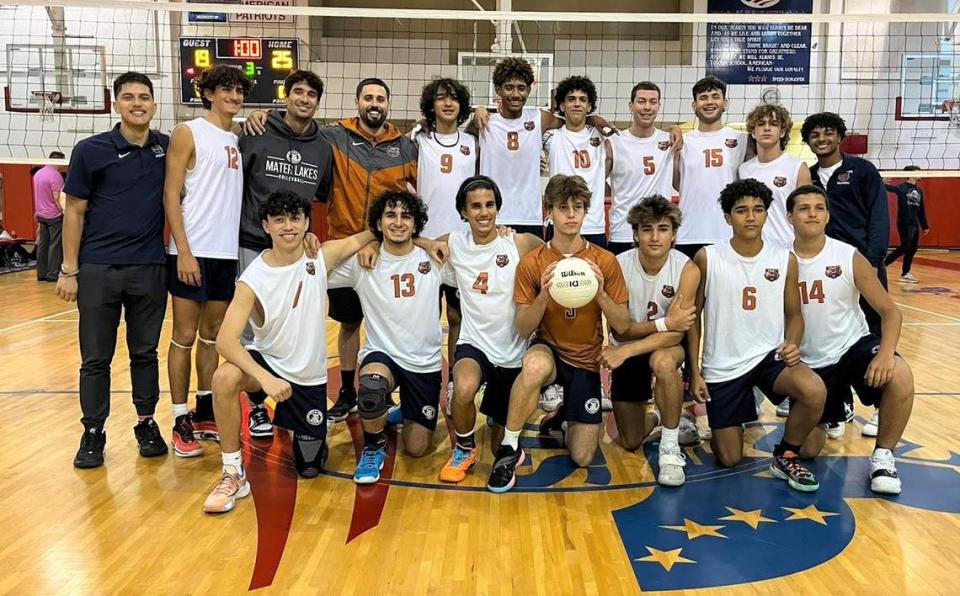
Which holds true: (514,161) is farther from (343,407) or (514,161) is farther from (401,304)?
(343,407)

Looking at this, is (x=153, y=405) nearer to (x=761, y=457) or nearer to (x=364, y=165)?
(x=364, y=165)

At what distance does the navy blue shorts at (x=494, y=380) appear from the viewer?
404 cm

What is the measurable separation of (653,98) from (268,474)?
10.8 feet

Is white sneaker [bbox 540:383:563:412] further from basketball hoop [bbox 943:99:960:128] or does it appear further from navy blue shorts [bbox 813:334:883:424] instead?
basketball hoop [bbox 943:99:960:128]

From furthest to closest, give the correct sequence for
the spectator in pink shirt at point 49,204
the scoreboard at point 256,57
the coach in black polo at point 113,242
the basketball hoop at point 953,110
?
1. the basketball hoop at point 953,110
2. the scoreboard at point 256,57
3. the spectator in pink shirt at point 49,204
4. the coach in black polo at point 113,242

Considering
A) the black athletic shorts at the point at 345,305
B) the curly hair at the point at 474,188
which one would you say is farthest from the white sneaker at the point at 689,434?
the black athletic shorts at the point at 345,305

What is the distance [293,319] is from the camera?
3799 mm

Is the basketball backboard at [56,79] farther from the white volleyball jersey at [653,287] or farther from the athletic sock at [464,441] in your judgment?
the white volleyball jersey at [653,287]

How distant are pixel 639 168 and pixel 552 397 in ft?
6.12

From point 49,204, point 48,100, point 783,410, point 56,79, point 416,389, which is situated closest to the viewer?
point 416,389

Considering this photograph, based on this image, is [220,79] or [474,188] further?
[220,79]

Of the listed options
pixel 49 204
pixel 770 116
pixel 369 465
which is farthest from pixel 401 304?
pixel 49 204

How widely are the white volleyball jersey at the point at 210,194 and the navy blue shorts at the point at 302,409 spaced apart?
730 mm

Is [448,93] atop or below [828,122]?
atop
